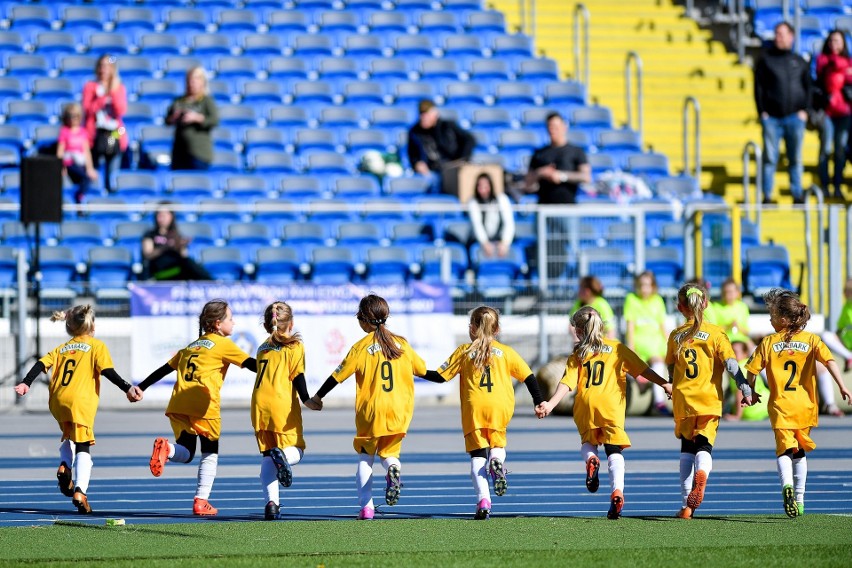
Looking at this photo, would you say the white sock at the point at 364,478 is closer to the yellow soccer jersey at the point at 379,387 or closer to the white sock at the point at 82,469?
the yellow soccer jersey at the point at 379,387

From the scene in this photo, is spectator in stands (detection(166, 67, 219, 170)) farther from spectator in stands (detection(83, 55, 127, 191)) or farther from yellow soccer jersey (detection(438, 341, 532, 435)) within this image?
yellow soccer jersey (detection(438, 341, 532, 435))

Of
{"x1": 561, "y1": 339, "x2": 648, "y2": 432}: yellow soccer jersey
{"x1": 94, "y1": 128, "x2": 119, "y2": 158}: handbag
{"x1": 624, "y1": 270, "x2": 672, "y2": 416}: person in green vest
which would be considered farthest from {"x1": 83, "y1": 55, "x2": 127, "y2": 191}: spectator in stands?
{"x1": 561, "y1": 339, "x2": 648, "y2": 432}: yellow soccer jersey

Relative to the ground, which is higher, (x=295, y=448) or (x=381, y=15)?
(x=381, y=15)

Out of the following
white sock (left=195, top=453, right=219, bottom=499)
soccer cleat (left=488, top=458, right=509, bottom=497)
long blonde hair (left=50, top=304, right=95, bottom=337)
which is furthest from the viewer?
long blonde hair (left=50, top=304, right=95, bottom=337)

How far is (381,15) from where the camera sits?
83.2ft

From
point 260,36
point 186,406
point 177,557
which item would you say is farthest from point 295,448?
point 260,36

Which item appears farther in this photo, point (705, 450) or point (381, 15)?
point (381, 15)

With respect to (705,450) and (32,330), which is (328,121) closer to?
(32,330)

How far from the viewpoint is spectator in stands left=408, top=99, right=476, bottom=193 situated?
812 inches

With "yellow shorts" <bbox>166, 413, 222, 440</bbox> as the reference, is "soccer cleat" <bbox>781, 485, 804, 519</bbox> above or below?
below

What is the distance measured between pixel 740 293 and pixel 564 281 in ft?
7.56

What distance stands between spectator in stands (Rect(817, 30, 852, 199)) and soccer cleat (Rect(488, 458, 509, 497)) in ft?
46.5

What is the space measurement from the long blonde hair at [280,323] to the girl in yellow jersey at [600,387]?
1.87 metres

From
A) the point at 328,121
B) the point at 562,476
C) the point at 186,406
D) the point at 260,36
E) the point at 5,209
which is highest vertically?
the point at 260,36
